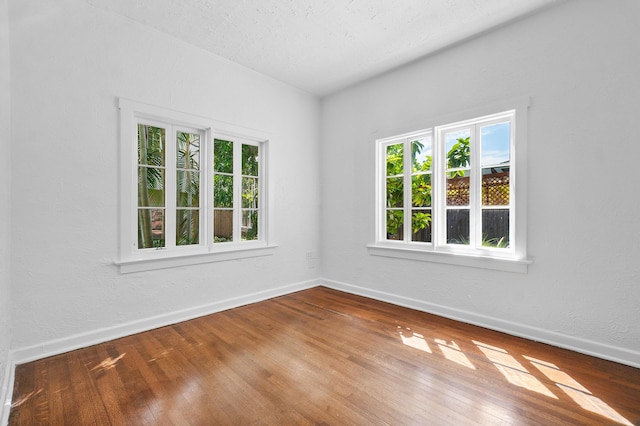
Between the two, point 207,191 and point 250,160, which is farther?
point 250,160

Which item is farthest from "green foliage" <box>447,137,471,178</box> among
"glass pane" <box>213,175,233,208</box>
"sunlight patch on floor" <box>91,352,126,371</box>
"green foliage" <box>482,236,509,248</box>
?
"sunlight patch on floor" <box>91,352,126,371</box>

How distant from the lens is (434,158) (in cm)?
351

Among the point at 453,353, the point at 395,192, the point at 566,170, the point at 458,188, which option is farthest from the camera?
the point at 395,192

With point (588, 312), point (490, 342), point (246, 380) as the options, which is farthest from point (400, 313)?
point (246, 380)

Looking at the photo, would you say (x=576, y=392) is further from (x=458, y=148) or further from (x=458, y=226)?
(x=458, y=148)

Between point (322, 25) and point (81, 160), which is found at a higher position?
point (322, 25)

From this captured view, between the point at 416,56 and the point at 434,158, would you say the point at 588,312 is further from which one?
the point at 416,56

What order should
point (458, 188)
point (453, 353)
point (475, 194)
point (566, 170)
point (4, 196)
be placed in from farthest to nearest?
1. point (458, 188)
2. point (475, 194)
3. point (566, 170)
4. point (453, 353)
5. point (4, 196)

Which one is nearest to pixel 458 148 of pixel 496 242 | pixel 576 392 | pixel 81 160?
pixel 496 242

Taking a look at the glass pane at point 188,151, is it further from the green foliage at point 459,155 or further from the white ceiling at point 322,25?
the green foliage at point 459,155

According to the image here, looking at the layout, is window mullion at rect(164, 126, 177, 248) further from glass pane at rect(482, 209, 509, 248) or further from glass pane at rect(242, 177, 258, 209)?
glass pane at rect(482, 209, 509, 248)

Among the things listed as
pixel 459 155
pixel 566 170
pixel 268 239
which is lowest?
pixel 268 239

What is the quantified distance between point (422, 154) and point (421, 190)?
46 centimetres

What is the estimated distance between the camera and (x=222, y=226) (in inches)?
146
